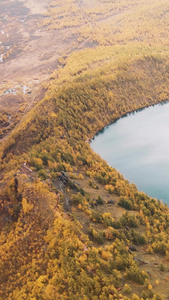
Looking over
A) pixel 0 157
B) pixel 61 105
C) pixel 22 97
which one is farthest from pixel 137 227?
pixel 22 97

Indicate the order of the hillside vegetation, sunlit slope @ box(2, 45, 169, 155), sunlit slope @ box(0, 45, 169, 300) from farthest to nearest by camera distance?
sunlit slope @ box(2, 45, 169, 155)
sunlit slope @ box(0, 45, 169, 300)
the hillside vegetation

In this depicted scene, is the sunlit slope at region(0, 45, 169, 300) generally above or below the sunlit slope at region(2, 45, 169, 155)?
below

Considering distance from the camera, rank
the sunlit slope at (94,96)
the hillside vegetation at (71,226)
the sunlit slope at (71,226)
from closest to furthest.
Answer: the hillside vegetation at (71,226), the sunlit slope at (71,226), the sunlit slope at (94,96)

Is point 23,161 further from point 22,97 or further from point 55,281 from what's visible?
point 22,97

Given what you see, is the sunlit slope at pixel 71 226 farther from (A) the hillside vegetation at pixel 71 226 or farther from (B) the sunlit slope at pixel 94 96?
(B) the sunlit slope at pixel 94 96

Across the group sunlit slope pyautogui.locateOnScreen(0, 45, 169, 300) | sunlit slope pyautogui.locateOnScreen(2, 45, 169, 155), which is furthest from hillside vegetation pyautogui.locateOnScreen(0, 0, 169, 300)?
sunlit slope pyautogui.locateOnScreen(2, 45, 169, 155)

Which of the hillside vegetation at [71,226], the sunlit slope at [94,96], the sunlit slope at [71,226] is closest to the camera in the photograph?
the hillside vegetation at [71,226]

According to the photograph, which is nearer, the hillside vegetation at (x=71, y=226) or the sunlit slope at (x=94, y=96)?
the hillside vegetation at (x=71, y=226)

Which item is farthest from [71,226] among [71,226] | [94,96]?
[94,96]

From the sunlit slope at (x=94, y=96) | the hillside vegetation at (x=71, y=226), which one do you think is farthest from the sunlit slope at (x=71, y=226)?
the sunlit slope at (x=94, y=96)

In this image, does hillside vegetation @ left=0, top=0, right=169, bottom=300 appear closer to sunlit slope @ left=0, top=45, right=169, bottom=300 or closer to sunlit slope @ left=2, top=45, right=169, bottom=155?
sunlit slope @ left=0, top=45, right=169, bottom=300

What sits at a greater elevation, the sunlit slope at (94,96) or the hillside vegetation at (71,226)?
the sunlit slope at (94,96)
